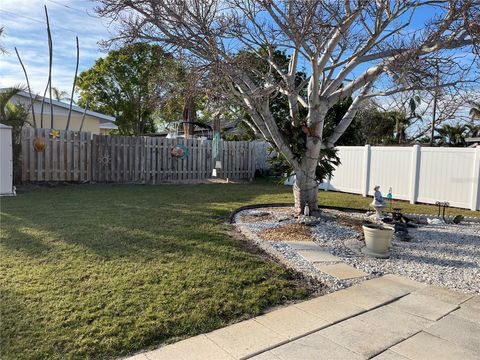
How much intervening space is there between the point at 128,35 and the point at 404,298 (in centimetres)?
560

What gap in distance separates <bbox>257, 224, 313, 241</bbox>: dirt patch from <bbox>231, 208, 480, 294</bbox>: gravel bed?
5.0 inches

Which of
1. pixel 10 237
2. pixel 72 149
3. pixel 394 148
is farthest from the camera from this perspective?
pixel 72 149

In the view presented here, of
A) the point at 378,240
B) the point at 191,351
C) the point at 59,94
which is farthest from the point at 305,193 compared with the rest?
the point at 59,94

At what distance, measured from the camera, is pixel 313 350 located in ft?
8.48

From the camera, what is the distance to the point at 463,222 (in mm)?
7543

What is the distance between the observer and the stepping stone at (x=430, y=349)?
2547mm

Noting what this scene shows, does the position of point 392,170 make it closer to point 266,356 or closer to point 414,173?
point 414,173

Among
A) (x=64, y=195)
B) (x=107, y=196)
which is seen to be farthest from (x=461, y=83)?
(x=64, y=195)

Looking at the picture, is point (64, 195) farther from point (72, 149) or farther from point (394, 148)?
point (394, 148)

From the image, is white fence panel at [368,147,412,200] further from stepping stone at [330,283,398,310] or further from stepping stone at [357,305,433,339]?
stepping stone at [357,305,433,339]

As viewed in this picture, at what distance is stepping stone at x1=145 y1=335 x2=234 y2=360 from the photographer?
2.45 metres

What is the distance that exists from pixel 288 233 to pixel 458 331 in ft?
10.4

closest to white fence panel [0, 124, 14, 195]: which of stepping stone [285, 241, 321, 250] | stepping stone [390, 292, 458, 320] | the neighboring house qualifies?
the neighboring house

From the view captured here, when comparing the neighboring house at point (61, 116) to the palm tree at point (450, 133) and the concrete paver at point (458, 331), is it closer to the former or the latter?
the concrete paver at point (458, 331)
